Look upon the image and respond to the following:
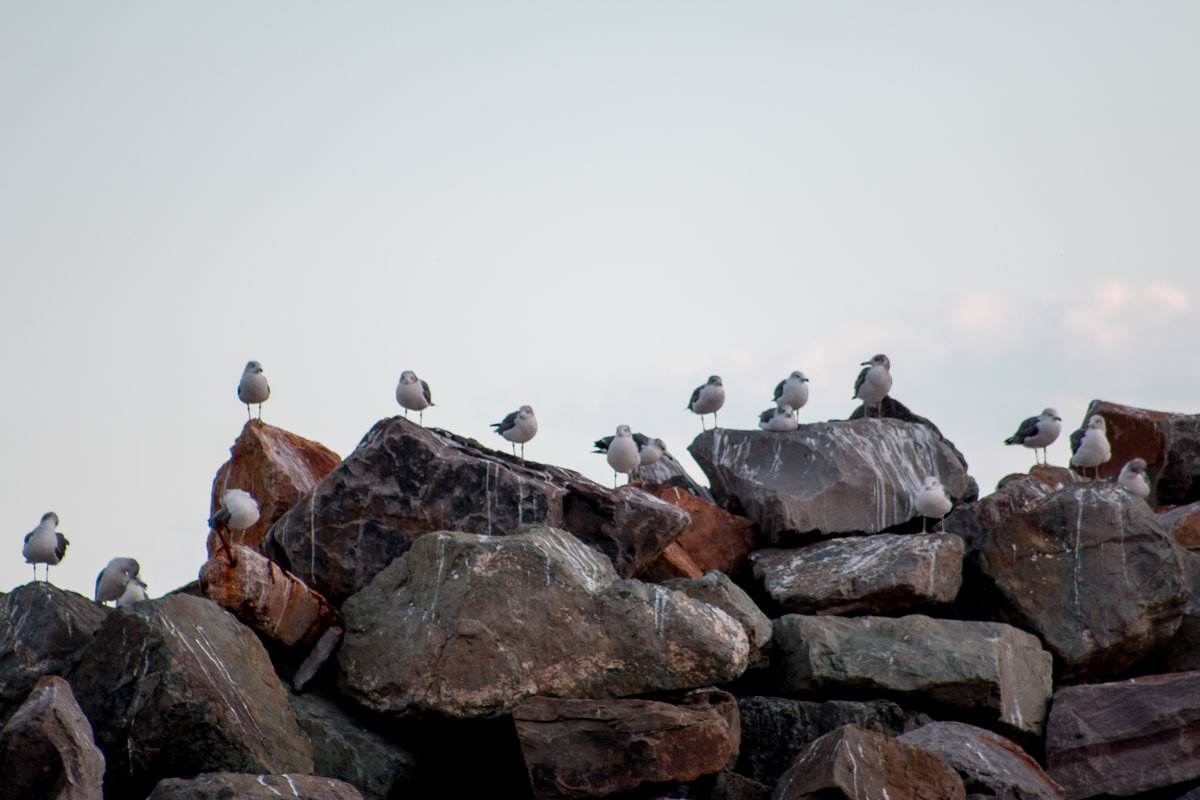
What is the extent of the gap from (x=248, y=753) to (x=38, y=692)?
4.93 feet

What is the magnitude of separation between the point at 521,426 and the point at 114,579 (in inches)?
234

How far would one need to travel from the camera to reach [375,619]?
1095cm

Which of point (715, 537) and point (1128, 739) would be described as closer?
point (1128, 739)

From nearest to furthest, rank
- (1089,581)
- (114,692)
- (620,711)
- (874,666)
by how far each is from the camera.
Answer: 1. (114,692)
2. (620,711)
3. (874,666)
4. (1089,581)

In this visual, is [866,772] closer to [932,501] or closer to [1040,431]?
[932,501]

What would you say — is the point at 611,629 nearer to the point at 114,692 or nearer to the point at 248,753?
the point at 248,753

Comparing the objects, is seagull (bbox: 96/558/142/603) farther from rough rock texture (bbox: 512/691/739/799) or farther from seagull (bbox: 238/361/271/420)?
rough rock texture (bbox: 512/691/739/799)

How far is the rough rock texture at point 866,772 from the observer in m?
9.41

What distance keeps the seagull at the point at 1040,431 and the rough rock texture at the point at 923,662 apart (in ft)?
21.9

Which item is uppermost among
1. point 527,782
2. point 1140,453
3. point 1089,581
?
point 1140,453

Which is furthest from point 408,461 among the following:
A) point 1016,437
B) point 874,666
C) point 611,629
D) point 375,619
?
point 1016,437

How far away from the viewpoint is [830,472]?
14711mm

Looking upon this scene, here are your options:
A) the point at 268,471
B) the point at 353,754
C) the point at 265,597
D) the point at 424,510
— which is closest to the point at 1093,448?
the point at 424,510

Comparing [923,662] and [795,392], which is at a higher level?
[795,392]
